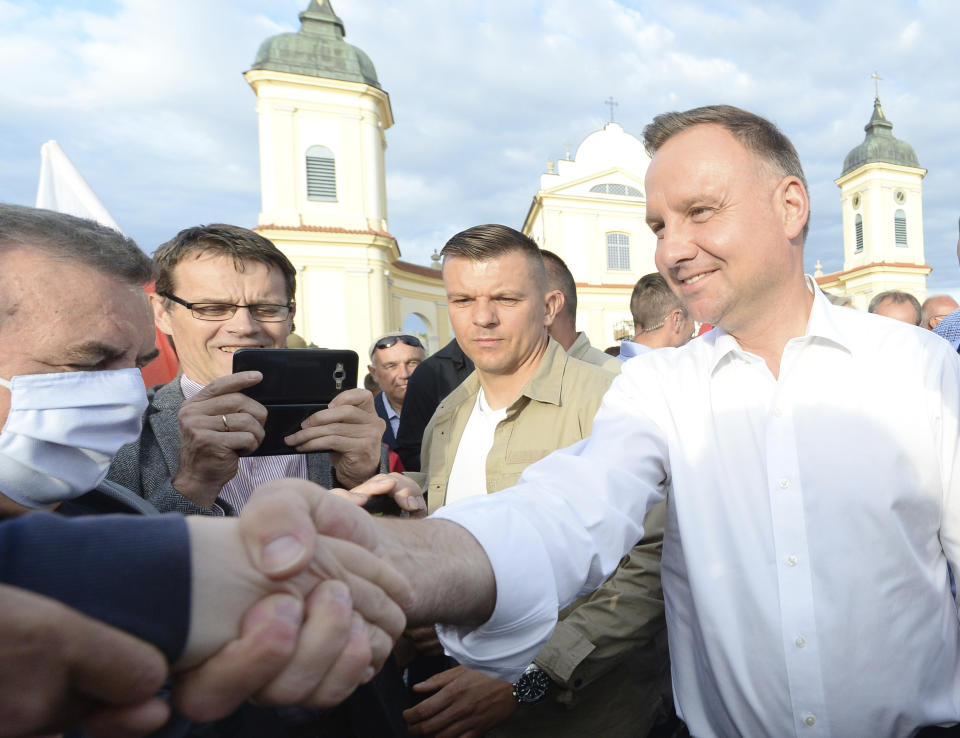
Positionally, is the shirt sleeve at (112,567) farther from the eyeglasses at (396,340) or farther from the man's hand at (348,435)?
the eyeglasses at (396,340)

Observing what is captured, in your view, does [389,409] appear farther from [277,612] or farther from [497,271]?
[277,612]

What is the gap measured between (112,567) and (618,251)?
127 feet

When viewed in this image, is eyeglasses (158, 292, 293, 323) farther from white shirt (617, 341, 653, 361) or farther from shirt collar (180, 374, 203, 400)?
white shirt (617, 341, 653, 361)

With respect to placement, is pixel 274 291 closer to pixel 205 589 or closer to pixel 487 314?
pixel 487 314

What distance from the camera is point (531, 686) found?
5.86 ft

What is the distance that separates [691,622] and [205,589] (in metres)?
1.42

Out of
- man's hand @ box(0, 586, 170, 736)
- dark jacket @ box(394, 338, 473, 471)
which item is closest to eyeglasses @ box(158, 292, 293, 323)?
dark jacket @ box(394, 338, 473, 471)

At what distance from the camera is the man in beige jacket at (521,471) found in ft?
5.80

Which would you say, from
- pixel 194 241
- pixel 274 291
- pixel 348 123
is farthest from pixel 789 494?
pixel 348 123

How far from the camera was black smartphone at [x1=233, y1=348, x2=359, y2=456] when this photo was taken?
1.76 metres

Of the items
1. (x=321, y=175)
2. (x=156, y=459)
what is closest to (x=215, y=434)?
(x=156, y=459)

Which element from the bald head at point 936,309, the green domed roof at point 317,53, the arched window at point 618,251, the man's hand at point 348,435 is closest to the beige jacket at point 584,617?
the man's hand at point 348,435

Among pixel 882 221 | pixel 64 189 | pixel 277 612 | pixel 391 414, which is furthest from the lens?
pixel 882 221

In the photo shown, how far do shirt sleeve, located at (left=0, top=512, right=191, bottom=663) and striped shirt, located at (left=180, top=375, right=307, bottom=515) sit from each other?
1.51m
